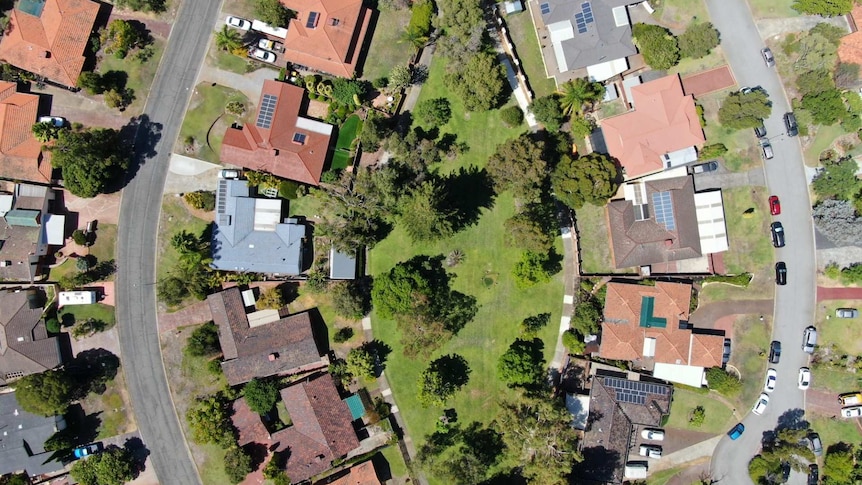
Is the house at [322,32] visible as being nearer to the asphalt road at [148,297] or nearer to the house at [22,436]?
the asphalt road at [148,297]

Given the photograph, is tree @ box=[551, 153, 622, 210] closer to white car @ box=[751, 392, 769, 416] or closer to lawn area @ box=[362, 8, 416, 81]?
lawn area @ box=[362, 8, 416, 81]

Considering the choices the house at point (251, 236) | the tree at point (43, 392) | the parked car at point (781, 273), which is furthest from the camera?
the parked car at point (781, 273)

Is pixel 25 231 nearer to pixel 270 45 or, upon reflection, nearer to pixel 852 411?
pixel 270 45

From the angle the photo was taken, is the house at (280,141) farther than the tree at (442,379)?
Yes

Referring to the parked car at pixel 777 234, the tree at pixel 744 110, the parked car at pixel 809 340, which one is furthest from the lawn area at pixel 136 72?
the parked car at pixel 809 340

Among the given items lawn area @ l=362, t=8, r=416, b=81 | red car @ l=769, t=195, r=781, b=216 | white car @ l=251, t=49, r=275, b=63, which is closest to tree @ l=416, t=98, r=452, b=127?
lawn area @ l=362, t=8, r=416, b=81

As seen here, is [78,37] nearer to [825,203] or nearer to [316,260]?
[316,260]
